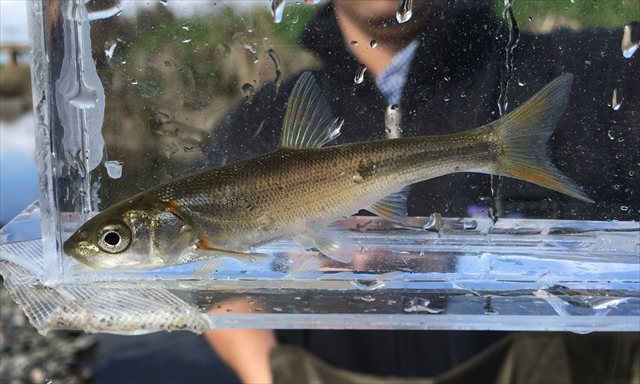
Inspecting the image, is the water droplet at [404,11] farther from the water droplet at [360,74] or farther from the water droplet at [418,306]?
the water droplet at [418,306]

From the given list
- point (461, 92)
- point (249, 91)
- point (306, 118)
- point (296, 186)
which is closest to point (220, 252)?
point (296, 186)

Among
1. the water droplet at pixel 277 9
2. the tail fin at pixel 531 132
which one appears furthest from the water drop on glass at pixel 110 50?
the tail fin at pixel 531 132

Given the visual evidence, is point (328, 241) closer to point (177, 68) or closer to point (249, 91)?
point (249, 91)

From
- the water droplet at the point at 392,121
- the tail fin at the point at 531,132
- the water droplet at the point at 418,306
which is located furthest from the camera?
the water droplet at the point at 392,121

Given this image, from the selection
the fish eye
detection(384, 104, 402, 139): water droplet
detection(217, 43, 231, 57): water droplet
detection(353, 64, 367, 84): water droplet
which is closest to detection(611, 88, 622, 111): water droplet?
detection(384, 104, 402, 139): water droplet

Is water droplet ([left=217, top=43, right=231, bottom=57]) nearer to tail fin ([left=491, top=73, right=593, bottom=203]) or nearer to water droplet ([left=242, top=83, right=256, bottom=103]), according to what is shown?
water droplet ([left=242, top=83, right=256, bottom=103])

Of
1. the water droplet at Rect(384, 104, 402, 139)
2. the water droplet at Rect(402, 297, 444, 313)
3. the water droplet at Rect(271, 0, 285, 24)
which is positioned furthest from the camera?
the water droplet at Rect(384, 104, 402, 139)

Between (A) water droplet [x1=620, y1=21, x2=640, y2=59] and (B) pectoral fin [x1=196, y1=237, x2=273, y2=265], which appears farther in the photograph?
(A) water droplet [x1=620, y1=21, x2=640, y2=59]

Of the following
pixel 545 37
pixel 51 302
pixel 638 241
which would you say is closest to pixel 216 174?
pixel 51 302
